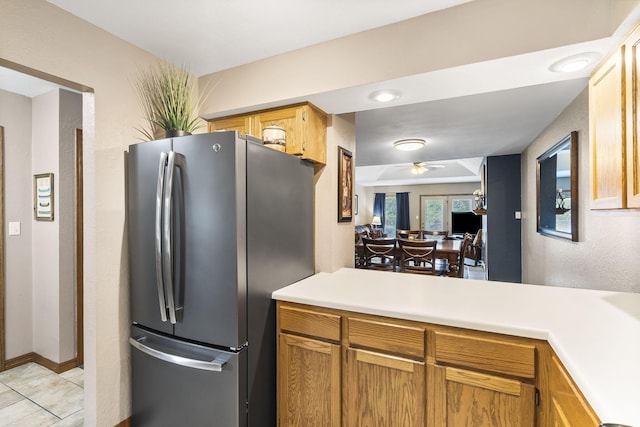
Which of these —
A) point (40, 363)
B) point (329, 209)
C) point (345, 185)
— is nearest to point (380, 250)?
point (345, 185)

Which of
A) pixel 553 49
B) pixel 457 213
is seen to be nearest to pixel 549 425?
pixel 553 49

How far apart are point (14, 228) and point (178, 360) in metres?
2.16

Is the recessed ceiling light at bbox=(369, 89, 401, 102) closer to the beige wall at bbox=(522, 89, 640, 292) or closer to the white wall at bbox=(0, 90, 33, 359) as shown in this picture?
the beige wall at bbox=(522, 89, 640, 292)

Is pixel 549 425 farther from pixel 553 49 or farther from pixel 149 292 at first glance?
pixel 149 292

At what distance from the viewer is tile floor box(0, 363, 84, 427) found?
1.86 m

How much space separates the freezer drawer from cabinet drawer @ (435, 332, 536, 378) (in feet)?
3.12

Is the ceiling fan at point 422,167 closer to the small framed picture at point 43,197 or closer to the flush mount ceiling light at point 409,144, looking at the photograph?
the flush mount ceiling light at point 409,144

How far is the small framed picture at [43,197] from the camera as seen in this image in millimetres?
2402

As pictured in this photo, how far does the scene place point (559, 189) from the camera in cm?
266

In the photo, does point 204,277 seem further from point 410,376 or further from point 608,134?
point 608,134

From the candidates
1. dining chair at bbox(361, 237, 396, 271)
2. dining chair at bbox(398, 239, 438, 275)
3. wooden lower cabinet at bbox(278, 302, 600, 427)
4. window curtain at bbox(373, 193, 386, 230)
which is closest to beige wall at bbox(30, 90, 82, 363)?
wooden lower cabinet at bbox(278, 302, 600, 427)

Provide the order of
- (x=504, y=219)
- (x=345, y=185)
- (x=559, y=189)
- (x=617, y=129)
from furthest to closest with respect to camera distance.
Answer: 1. (x=504, y=219)
2. (x=559, y=189)
3. (x=345, y=185)
4. (x=617, y=129)

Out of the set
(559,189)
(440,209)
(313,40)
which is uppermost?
(313,40)

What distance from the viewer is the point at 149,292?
5.37 ft
